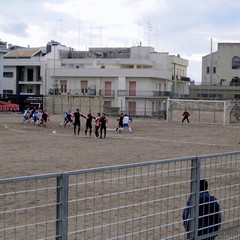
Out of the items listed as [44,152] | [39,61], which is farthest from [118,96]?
[44,152]

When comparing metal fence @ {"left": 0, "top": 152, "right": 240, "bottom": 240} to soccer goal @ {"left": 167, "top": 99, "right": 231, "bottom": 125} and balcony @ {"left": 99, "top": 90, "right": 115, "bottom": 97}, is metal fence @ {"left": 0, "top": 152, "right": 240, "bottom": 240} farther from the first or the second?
balcony @ {"left": 99, "top": 90, "right": 115, "bottom": 97}

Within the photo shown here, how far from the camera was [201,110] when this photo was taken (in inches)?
2464

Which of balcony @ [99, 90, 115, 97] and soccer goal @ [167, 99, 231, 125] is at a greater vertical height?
balcony @ [99, 90, 115, 97]

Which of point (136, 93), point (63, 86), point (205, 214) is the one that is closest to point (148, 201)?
point (205, 214)

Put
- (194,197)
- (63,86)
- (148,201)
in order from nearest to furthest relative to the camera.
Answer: (194,197) < (148,201) < (63,86)

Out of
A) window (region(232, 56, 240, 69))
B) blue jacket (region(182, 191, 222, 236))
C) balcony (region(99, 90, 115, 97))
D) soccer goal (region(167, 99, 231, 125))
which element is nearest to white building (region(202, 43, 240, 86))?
window (region(232, 56, 240, 69))

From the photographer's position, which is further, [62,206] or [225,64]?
[225,64]

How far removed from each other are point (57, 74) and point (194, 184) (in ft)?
258

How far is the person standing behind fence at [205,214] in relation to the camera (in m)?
6.10

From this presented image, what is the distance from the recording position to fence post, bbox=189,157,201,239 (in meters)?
5.90

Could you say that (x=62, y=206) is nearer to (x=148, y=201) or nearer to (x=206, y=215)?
(x=148, y=201)

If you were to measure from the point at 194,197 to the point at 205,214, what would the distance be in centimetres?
39

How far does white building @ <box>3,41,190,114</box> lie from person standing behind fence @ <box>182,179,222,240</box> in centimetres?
7100

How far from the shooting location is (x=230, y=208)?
721 centimetres
